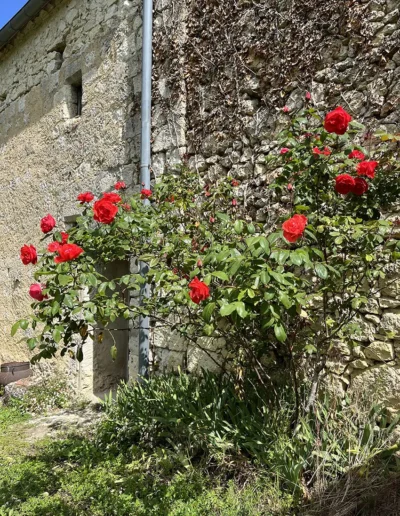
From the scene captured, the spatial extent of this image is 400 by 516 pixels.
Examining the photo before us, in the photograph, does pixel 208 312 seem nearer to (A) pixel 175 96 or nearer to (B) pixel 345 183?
(B) pixel 345 183

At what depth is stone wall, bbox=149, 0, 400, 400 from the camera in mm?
2678

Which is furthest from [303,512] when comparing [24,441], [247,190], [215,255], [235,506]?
[24,441]

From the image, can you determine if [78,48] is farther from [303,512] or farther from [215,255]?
[303,512]

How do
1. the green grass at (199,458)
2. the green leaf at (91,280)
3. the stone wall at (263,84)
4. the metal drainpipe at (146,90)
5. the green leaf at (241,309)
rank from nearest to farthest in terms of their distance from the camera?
the green leaf at (241,309), the green leaf at (91,280), the green grass at (199,458), the stone wall at (263,84), the metal drainpipe at (146,90)

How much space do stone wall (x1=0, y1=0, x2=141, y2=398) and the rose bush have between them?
1.69m

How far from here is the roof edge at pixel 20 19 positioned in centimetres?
545

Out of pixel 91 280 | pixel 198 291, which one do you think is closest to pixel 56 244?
pixel 91 280

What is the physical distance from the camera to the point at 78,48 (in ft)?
17.1

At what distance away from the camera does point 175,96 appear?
13.0 ft

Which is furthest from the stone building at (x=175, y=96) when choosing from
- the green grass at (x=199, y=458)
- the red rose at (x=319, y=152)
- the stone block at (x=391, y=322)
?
the red rose at (x=319, y=152)

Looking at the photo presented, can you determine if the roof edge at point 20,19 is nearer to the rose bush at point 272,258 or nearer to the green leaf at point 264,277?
the rose bush at point 272,258

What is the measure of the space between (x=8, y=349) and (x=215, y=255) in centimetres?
543

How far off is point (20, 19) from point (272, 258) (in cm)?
572

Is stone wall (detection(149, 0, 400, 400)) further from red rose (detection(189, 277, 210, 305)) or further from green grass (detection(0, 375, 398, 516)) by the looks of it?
red rose (detection(189, 277, 210, 305))
